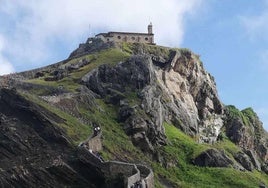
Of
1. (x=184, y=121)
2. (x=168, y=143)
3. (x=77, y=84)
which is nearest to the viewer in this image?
(x=168, y=143)

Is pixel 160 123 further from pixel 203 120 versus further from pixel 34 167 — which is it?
pixel 34 167

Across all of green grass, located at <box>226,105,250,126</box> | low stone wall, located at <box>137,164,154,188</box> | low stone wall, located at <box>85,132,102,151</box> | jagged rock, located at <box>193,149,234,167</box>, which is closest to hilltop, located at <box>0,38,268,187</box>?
jagged rock, located at <box>193,149,234,167</box>

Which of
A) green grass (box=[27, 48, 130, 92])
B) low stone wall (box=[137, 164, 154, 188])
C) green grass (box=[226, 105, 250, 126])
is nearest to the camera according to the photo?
low stone wall (box=[137, 164, 154, 188])

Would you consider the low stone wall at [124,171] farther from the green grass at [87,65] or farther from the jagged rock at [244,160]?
the jagged rock at [244,160]

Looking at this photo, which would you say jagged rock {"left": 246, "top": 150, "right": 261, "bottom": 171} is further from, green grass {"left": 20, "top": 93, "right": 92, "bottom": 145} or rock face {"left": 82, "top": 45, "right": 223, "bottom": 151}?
green grass {"left": 20, "top": 93, "right": 92, "bottom": 145}

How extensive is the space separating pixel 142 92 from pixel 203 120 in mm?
36141

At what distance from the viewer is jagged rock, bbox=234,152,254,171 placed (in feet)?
513

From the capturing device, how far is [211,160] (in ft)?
463

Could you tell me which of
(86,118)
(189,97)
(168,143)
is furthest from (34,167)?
(189,97)

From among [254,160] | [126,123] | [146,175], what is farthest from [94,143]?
[254,160]

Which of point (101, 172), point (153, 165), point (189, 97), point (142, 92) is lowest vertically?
point (101, 172)

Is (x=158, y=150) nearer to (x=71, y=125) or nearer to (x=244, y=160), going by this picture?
(x=71, y=125)

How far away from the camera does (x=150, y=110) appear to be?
468 feet

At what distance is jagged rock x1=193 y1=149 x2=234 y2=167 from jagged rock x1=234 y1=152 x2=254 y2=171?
12210mm
